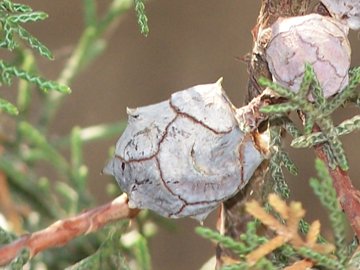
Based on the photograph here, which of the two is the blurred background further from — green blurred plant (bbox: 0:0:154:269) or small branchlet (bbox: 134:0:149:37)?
small branchlet (bbox: 134:0:149:37)

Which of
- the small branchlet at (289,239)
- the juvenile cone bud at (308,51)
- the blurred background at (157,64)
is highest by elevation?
the blurred background at (157,64)

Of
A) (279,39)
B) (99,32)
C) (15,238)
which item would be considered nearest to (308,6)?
(279,39)

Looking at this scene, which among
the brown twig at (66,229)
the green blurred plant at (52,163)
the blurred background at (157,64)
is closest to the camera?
the brown twig at (66,229)

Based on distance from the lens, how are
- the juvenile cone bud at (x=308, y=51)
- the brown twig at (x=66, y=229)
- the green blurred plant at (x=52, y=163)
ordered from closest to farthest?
1. the juvenile cone bud at (x=308, y=51)
2. the brown twig at (x=66, y=229)
3. the green blurred plant at (x=52, y=163)

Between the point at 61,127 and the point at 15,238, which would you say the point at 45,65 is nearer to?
the point at 61,127

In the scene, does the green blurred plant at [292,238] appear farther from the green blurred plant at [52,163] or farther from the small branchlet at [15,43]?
the green blurred plant at [52,163]

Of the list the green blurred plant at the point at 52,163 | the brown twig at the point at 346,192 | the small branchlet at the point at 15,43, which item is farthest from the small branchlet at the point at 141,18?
the green blurred plant at the point at 52,163

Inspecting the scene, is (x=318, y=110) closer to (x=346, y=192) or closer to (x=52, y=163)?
(x=346, y=192)
